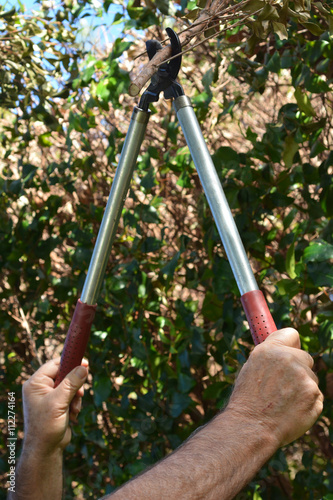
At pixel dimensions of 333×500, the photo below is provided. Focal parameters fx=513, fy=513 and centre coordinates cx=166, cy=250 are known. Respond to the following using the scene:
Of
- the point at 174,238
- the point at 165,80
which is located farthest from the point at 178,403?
the point at 165,80

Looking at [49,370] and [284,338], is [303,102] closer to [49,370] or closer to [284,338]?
[284,338]

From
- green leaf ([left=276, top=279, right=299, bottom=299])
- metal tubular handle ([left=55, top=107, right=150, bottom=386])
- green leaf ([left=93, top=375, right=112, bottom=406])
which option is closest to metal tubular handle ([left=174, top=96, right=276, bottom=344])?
metal tubular handle ([left=55, top=107, right=150, bottom=386])

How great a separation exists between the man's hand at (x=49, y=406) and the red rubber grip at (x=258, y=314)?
41 cm

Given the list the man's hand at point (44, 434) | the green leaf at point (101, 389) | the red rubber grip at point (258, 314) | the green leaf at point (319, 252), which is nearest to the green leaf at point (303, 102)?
the green leaf at point (319, 252)

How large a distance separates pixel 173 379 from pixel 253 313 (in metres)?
0.96

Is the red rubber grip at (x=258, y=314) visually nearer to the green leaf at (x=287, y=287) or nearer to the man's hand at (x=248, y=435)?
the man's hand at (x=248, y=435)

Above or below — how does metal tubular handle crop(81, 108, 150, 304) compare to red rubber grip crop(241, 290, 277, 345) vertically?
above

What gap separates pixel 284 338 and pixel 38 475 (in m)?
0.73

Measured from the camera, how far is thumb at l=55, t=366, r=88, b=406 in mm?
1057

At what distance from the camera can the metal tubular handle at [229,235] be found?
80cm

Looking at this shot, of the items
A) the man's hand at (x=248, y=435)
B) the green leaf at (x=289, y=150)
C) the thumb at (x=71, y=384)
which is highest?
the green leaf at (x=289, y=150)

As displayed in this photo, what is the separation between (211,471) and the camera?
0.71m

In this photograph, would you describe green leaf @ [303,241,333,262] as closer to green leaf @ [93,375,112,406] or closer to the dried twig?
the dried twig

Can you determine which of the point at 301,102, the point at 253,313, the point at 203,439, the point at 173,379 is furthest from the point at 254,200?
the point at 203,439
